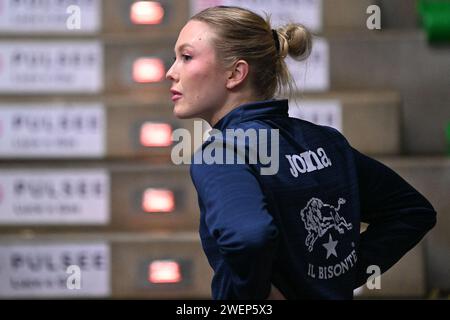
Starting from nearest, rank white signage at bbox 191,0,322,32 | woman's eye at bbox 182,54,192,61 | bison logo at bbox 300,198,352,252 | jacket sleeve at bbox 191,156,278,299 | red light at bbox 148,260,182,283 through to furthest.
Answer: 1. jacket sleeve at bbox 191,156,278,299
2. bison logo at bbox 300,198,352,252
3. woman's eye at bbox 182,54,192,61
4. red light at bbox 148,260,182,283
5. white signage at bbox 191,0,322,32

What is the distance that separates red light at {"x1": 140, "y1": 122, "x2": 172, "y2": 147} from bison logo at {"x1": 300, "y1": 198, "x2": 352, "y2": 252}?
1.92m

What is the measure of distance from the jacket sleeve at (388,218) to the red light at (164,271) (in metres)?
1.64

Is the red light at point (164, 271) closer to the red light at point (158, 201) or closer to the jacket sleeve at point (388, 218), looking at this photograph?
the red light at point (158, 201)

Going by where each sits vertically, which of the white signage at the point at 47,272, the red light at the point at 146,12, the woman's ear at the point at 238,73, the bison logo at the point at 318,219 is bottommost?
the white signage at the point at 47,272

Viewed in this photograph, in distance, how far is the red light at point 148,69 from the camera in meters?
3.87

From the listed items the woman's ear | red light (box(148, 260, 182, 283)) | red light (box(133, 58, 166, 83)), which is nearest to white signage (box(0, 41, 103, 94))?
red light (box(133, 58, 166, 83))

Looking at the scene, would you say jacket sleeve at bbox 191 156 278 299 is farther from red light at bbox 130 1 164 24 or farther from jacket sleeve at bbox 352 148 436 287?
red light at bbox 130 1 164 24

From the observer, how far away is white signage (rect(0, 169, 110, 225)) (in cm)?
380

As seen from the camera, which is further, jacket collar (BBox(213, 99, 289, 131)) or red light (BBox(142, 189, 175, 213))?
red light (BBox(142, 189, 175, 213))

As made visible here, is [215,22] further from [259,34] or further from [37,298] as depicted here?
[37,298]

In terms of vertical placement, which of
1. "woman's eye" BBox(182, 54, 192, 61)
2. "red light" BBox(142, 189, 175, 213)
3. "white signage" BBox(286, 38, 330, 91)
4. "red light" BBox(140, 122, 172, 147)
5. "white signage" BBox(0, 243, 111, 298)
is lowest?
"white signage" BBox(0, 243, 111, 298)

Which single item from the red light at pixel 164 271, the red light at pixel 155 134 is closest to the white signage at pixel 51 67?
the red light at pixel 155 134

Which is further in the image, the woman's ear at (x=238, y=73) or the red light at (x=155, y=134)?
the red light at (x=155, y=134)

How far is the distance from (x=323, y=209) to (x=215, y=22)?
437 mm
